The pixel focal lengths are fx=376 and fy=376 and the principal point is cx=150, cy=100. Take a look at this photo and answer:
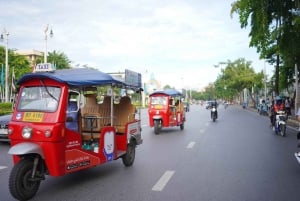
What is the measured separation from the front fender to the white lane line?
210 centimetres

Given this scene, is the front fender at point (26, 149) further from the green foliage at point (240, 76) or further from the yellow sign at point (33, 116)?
the green foliage at point (240, 76)

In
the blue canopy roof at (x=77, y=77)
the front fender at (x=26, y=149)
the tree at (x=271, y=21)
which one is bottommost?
the front fender at (x=26, y=149)

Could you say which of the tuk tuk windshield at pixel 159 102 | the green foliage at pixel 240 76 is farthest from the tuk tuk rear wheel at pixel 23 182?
the green foliage at pixel 240 76

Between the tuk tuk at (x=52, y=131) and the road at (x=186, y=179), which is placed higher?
the tuk tuk at (x=52, y=131)

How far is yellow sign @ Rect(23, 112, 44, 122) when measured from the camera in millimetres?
6600

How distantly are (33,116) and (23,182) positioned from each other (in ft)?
3.93

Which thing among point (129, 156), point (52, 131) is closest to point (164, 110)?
point (129, 156)

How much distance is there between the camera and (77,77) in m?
7.34

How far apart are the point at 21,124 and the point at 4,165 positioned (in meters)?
3.26

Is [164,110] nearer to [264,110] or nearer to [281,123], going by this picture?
[281,123]

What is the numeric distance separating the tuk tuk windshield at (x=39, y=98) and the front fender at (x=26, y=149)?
72 centimetres

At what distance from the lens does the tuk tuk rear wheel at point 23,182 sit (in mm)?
5934

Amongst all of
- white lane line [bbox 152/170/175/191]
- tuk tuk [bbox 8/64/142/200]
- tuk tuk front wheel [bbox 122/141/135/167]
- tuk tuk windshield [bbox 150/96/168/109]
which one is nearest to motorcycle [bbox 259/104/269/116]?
tuk tuk windshield [bbox 150/96/168/109]

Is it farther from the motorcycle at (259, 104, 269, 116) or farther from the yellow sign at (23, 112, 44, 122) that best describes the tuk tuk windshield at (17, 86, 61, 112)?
the motorcycle at (259, 104, 269, 116)
